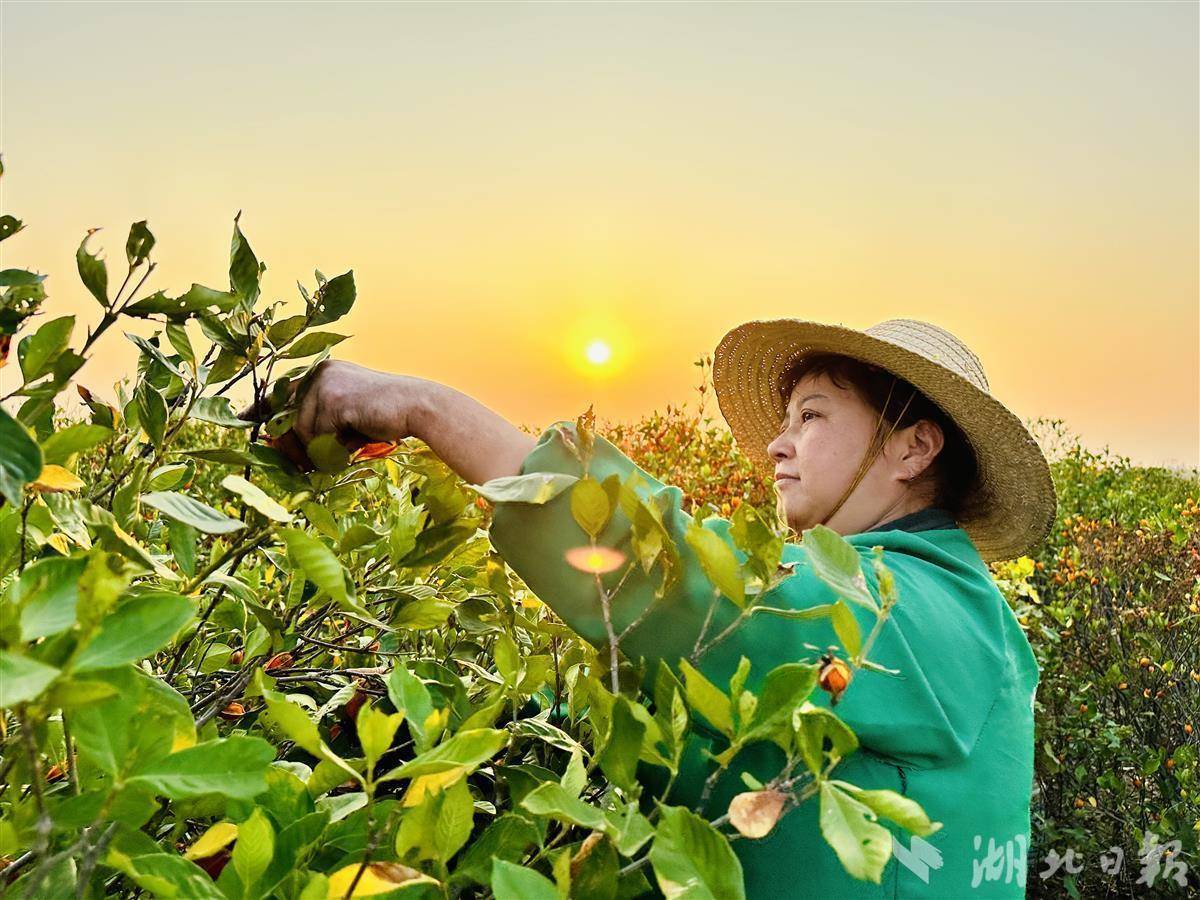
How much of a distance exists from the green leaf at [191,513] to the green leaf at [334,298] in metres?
0.35

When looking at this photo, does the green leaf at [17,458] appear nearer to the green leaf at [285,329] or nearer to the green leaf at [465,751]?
the green leaf at [465,751]

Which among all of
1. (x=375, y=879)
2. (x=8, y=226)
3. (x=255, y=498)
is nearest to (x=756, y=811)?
(x=375, y=879)

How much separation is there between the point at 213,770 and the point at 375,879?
0.52ft

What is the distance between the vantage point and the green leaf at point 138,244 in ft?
3.43

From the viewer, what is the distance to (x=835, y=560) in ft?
3.30

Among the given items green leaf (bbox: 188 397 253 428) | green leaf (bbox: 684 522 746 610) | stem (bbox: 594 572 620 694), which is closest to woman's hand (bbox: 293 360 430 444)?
green leaf (bbox: 188 397 253 428)

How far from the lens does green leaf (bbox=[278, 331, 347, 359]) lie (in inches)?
48.2

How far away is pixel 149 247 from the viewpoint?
3.45 ft

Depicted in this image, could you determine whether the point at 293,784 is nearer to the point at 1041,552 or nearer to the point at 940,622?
the point at 940,622

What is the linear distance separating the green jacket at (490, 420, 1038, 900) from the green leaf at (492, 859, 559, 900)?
41 centimetres

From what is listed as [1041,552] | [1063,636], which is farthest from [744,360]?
[1041,552]

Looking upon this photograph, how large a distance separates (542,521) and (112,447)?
72 centimetres

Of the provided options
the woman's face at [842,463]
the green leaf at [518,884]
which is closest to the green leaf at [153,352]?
the green leaf at [518,884]

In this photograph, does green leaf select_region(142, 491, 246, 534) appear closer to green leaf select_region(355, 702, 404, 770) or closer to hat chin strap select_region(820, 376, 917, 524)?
green leaf select_region(355, 702, 404, 770)
